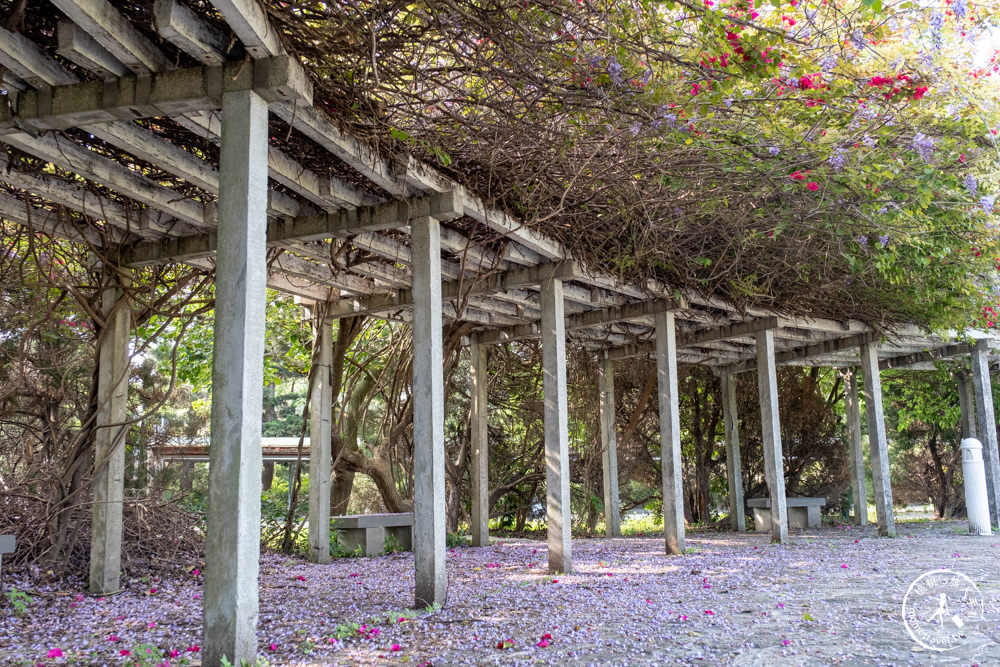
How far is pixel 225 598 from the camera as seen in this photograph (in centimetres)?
301

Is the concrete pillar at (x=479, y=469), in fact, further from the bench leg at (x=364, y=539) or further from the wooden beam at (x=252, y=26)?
the wooden beam at (x=252, y=26)

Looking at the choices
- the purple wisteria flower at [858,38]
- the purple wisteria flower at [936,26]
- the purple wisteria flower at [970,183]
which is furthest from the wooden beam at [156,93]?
the purple wisteria flower at [970,183]

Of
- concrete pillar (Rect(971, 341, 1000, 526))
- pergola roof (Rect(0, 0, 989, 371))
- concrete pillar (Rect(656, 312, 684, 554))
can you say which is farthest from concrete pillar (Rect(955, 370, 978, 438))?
concrete pillar (Rect(656, 312, 684, 554))

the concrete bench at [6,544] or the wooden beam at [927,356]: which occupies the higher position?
the wooden beam at [927,356]

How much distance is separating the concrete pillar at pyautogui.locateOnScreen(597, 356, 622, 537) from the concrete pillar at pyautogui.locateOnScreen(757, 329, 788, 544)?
2110 millimetres

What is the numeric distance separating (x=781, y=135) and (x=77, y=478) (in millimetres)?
5578

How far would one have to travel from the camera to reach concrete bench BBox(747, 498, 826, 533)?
38.6ft

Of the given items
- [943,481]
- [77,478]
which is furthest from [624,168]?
[943,481]

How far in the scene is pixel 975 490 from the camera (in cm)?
958

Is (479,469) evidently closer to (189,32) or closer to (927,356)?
(189,32)

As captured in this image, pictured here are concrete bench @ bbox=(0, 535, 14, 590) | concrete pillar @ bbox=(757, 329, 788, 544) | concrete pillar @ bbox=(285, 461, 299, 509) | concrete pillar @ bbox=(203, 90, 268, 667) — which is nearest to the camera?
concrete pillar @ bbox=(203, 90, 268, 667)

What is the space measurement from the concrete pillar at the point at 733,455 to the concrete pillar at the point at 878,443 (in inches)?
88.9

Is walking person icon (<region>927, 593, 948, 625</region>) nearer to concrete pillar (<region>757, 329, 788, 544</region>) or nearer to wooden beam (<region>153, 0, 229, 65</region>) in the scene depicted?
concrete pillar (<region>757, 329, 788, 544</region>)

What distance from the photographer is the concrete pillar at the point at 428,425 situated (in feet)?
14.9
